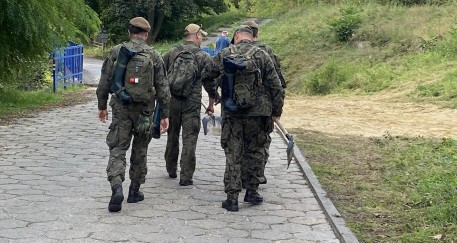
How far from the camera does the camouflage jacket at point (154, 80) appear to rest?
6.98 metres

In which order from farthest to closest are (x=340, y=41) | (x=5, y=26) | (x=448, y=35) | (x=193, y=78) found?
(x=340, y=41) < (x=448, y=35) < (x=5, y=26) < (x=193, y=78)

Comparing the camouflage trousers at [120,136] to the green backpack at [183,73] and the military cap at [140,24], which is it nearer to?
the military cap at [140,24]

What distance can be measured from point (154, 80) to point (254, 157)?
1.36 m

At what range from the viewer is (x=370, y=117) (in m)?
15.3

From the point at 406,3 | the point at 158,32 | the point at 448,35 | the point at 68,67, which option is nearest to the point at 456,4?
the point at 406,3

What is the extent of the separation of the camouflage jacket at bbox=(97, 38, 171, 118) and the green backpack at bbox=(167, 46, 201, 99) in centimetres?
69

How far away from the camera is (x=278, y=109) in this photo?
724cm

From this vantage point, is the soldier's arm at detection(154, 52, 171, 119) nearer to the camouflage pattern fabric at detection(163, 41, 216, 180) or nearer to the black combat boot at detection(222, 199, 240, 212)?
the camouflage pattern fabric at detection(163, 41, 216, 180)

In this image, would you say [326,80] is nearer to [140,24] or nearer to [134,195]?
[134,195]

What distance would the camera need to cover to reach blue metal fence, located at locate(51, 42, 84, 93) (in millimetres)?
19308

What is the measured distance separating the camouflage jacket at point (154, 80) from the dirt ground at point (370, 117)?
6.33m

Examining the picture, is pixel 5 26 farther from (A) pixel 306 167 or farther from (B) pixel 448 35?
(B) pixel 448 35

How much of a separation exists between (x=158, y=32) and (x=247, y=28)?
141 feet

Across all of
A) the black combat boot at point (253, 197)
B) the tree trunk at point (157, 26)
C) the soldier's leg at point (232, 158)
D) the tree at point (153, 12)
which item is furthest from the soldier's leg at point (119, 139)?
the tree trunk at point (157, 26)
